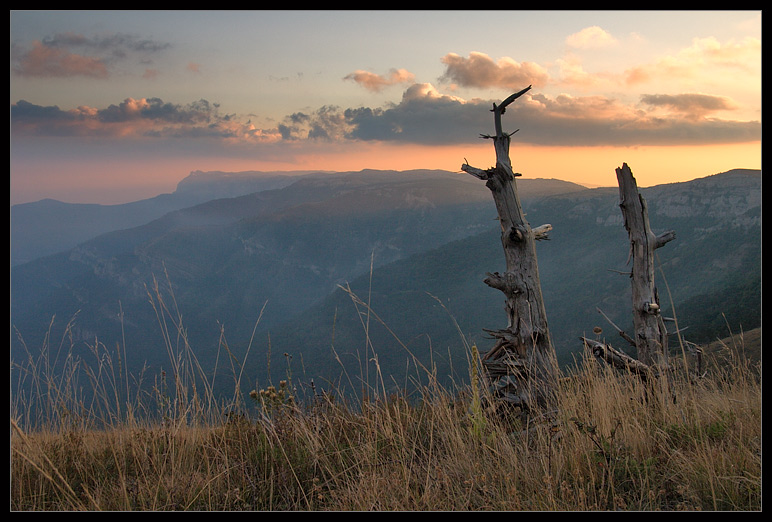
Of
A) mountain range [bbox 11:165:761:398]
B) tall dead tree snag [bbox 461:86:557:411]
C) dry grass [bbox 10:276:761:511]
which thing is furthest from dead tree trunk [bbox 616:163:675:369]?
mountain range [bbox 11:165:761:398]

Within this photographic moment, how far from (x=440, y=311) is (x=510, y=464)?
102m

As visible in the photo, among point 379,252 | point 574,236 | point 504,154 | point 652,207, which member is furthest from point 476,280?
point 504,154

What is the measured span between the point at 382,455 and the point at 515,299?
6.49ft

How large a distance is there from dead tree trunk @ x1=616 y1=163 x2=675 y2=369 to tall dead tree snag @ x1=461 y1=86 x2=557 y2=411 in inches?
61.7

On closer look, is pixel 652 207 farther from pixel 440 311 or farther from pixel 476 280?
pixel 440 311

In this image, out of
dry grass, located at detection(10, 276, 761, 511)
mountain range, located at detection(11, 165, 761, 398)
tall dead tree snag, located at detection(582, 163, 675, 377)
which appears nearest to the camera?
dry grass, located at detection(10, 276, 761, 511)

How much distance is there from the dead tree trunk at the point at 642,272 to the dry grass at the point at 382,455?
112 cm

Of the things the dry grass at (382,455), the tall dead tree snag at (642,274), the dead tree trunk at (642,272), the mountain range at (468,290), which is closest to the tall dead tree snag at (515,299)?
the dry grass at (382,455)

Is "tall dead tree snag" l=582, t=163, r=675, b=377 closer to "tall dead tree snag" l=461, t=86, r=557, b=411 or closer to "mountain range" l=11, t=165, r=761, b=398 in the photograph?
"tall dead tree snag" l=461, t=86, r=557, b=411

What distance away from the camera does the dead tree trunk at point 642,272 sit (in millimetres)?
5430

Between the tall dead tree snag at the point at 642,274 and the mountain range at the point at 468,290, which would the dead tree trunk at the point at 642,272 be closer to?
the tall dead tree snag at the point at 642,274

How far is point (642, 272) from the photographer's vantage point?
18.1 feet

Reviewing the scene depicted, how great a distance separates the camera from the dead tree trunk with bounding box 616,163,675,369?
214 inches
